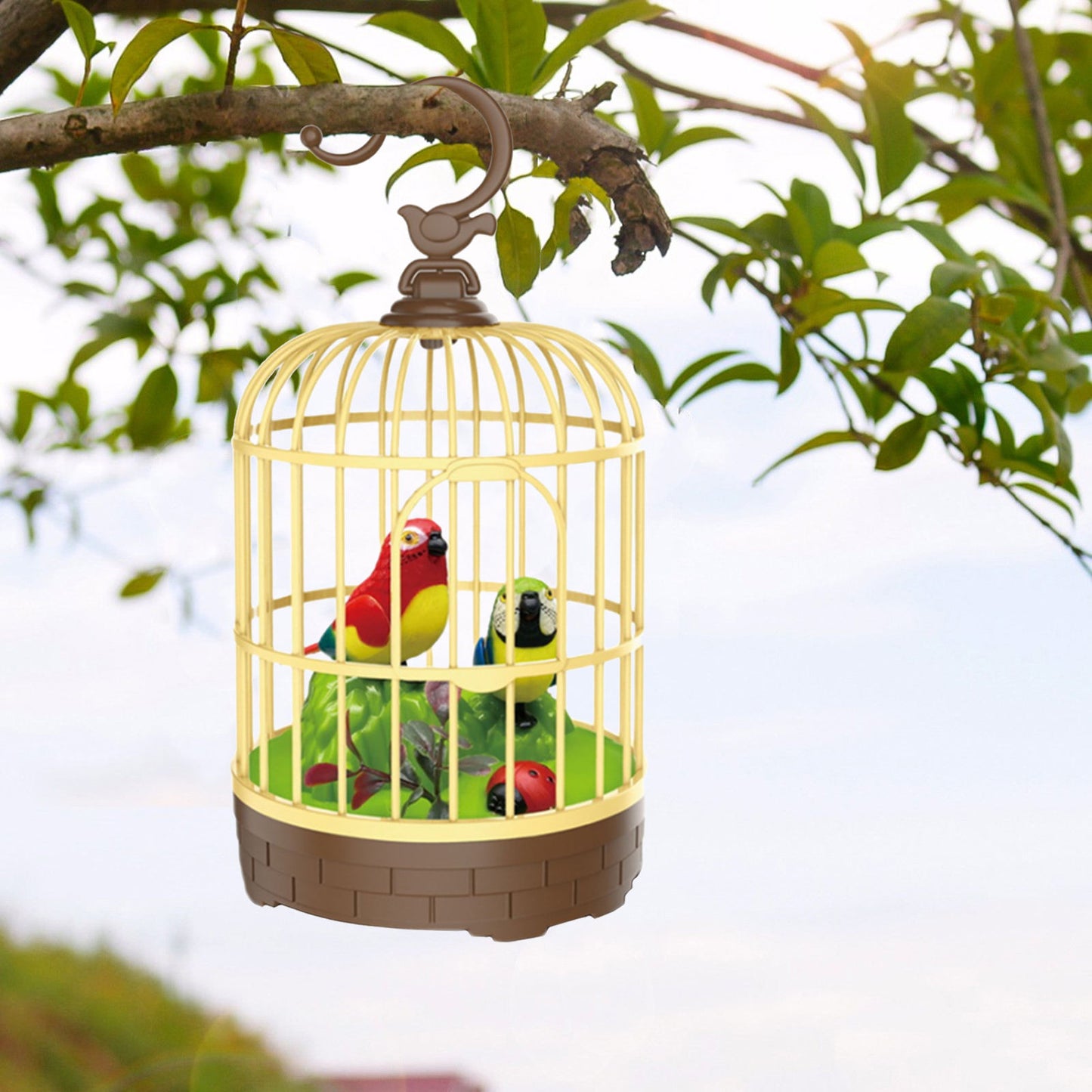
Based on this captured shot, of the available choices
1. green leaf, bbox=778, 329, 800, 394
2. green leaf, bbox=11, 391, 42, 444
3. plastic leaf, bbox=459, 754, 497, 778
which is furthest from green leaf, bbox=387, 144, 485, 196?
green leaf, bbox=11, 391, 42, 444

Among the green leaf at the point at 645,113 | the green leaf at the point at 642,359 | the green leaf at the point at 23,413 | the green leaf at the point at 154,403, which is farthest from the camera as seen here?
the green leaf at the point at 23,413

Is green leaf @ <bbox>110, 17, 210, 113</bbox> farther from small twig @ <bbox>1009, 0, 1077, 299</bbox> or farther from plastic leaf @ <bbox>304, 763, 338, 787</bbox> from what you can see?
small twig @ <bbox>1009, 0, 1077, 299</bbox>

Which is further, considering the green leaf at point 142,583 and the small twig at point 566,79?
the green leaf at point 142,583

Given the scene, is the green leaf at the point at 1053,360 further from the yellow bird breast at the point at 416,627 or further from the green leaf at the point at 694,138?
the yellow bird breast at the point at 416,627

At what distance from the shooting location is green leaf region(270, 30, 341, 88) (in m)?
0.81

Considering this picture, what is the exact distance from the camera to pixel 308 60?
82cm

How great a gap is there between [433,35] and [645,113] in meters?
0.17

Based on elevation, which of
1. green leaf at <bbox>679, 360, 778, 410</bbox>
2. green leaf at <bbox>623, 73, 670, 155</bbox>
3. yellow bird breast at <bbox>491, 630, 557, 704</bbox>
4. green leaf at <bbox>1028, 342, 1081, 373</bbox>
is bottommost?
yellow bird breast at <bbox>491, 630, 557, 704</bbox>

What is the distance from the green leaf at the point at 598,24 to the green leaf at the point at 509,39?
1cm

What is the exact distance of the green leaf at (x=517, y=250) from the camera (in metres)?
0.87

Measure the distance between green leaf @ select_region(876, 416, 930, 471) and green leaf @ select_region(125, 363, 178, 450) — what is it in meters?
0.65

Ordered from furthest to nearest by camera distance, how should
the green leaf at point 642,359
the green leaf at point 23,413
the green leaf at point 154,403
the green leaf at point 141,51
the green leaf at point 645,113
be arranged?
the green leaf at point 23,413 < the green leaf at point 154,403 < the green leaf at point 642,359 < the green leaf at point 645,113 < the green leaf at point 141,51

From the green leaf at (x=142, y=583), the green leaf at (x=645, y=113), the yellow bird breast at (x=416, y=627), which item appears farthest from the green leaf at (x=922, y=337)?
the green leaf at (x=142, y=583)

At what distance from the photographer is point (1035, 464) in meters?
0.99
